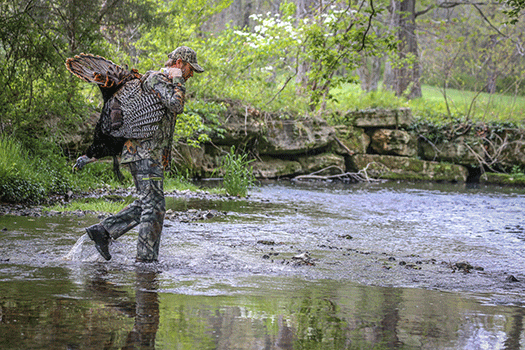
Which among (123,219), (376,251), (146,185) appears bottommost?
(376,251)

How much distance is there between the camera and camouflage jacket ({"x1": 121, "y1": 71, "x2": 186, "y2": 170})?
5230mm

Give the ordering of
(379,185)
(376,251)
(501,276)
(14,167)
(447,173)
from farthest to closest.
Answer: (447,173), (379,185), (14,167), (376,251), (501,276)

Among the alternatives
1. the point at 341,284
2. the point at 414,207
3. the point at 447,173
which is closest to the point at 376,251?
the point at 341,284

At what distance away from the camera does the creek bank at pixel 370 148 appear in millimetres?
17859

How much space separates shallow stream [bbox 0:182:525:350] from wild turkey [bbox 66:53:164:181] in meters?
1.25

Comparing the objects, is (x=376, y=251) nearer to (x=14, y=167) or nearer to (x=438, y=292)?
(x=438, y=292)

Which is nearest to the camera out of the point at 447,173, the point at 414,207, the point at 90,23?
the point at 90,23

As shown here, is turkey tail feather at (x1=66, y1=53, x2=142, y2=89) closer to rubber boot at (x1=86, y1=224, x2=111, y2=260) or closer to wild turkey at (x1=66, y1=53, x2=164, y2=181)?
wild turkey at (x1=66, y1=53, x2=164, y2=181)

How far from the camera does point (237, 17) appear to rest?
37.4 m

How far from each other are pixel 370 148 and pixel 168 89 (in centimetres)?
1580

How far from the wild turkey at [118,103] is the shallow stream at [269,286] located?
4.10 ft

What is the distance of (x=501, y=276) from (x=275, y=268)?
96.3 inches

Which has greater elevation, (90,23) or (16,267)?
(90,23)

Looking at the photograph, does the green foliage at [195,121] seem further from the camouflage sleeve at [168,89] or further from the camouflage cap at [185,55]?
the camouflage sleeve at [168,89]
